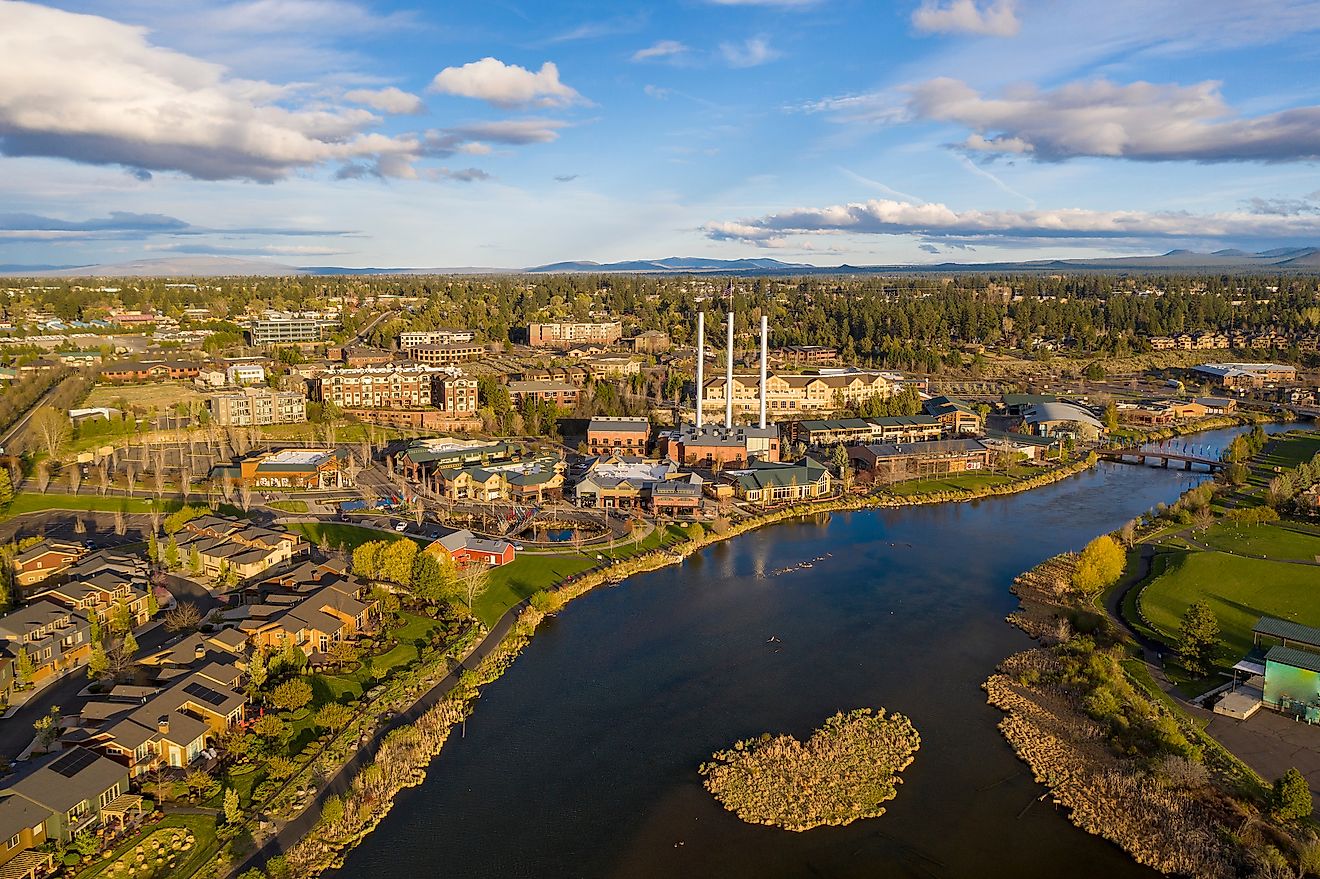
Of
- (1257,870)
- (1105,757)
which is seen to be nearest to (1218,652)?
(1105,757)

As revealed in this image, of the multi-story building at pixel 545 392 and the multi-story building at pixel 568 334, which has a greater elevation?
the multi-story building at pixel 568 334

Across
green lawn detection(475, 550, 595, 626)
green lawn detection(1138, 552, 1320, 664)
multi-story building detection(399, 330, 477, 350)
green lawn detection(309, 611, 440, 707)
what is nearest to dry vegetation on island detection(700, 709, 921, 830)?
green lawn detection(309, 611, 440, 707)

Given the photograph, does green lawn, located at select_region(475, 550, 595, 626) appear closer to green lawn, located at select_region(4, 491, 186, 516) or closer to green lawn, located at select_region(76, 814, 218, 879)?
green lawn, located at select_region(76, 814, 218, 879)

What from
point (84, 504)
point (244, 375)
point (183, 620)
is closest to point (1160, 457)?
point (183, 620)

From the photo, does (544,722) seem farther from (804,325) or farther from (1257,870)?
(804,325)

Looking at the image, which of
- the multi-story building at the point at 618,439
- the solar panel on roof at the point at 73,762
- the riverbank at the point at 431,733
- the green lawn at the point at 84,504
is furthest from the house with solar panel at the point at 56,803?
the multi-story building at the point at 618,439

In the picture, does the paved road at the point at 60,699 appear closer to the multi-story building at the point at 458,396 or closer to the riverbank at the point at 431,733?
the riverbank at the point at 431,733

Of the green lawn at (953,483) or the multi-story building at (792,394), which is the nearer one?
the green lawn at (953,483)
